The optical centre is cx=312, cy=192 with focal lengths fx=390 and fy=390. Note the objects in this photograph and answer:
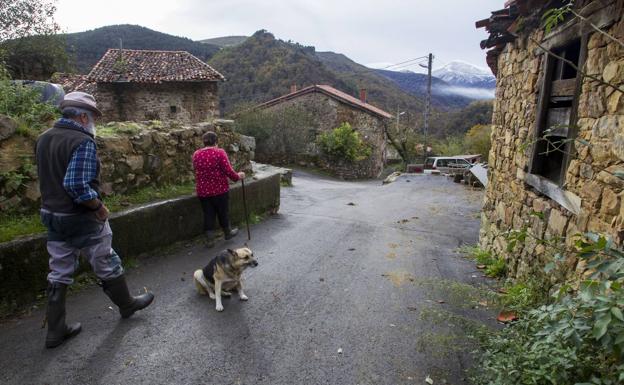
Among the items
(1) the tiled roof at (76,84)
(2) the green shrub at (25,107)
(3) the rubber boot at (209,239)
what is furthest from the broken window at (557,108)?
(1) the tiled roof at (76,84)

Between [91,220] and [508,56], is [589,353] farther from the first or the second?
[508,56]

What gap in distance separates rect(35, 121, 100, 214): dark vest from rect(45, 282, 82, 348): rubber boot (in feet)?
2.09

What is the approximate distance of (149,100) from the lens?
72.0 ft

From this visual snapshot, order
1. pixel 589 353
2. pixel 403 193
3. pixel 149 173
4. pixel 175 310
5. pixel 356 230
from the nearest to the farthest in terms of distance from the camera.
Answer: pixel 589 353 → pixel 175 310 → pixel 149 173 → pixel 356 230 → pixel 403 193

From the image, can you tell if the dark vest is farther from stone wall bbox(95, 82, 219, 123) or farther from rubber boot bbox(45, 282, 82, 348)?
stone wall bbox(95, 82, 219, 123)

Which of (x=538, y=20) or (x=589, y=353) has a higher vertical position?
(x=538, y=20)

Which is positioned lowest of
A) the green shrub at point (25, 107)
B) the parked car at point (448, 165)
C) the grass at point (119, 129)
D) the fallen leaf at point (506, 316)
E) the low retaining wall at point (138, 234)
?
the parked car at point (448, 165)

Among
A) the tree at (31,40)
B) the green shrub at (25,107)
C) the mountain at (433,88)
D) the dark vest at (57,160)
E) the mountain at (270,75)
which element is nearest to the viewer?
the dark vest at (57,160)

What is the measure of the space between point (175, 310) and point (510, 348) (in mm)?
2969

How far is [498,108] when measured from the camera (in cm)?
668

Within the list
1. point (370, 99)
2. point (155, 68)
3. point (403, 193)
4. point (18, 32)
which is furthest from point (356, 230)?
point (370, 99)

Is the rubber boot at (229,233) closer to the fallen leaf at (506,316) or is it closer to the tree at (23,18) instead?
the fallen leaf at (506,316)

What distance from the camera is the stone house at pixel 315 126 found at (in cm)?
2677

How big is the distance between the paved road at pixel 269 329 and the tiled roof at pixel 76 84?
2000 cm
